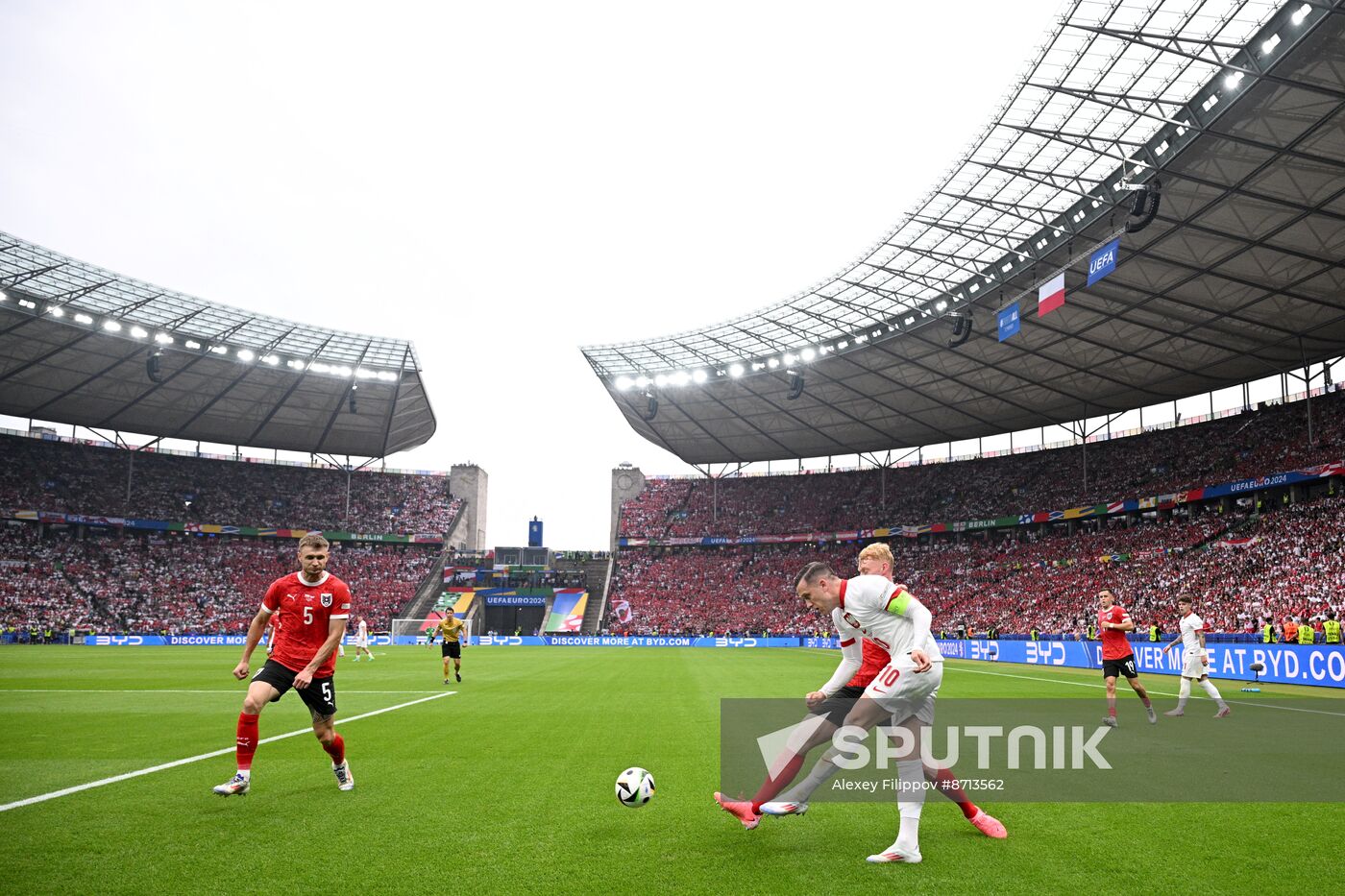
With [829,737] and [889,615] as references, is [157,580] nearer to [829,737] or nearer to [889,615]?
[829,737]

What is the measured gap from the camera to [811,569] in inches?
245

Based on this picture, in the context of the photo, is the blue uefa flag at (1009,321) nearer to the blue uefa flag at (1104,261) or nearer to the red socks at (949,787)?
the blue uefa flag at (1104,261)

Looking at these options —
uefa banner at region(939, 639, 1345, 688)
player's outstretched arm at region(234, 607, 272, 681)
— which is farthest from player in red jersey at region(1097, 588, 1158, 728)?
player's outstretched arm at region(234, 607, 272, 681)

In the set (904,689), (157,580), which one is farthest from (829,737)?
(157,580)

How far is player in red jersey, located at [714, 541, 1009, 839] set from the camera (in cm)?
608

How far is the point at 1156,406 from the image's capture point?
182ft

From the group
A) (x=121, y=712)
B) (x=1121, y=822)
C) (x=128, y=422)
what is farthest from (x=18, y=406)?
(x=1121, y=822)

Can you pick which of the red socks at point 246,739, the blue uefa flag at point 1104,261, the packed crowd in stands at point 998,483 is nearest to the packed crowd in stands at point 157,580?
the packed crowd in stands at point 998,483

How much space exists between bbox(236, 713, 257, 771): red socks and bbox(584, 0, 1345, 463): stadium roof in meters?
25.7

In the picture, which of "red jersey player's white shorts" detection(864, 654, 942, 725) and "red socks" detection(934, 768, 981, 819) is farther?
"red socks" detection(934, 768, 981, 819)

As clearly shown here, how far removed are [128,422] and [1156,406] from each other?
71491 mm

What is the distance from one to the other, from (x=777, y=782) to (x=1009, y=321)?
29.4 m

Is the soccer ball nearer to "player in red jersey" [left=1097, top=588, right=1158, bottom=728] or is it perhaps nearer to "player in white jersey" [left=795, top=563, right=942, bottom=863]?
"player in white jersey" [left=795, top=563, right=942, bottom=863]

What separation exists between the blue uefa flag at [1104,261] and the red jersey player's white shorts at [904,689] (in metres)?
25.0
